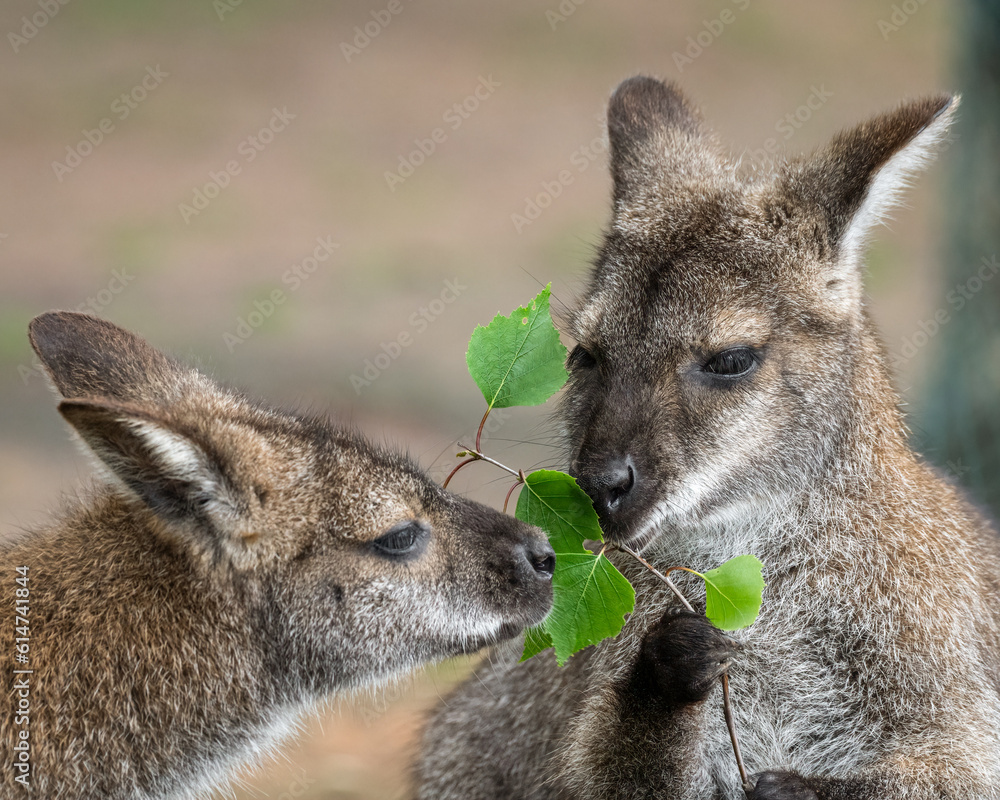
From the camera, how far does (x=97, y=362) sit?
14.2 feet

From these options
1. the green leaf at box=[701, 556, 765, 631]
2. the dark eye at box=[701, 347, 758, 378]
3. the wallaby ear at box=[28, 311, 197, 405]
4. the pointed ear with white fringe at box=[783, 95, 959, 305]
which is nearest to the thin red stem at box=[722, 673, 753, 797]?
the green leaf at box=[701, 556, 765, 631]

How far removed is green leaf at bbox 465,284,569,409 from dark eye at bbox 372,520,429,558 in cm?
55

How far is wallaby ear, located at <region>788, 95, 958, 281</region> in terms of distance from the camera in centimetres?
454

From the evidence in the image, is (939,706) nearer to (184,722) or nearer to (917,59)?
(184,722)

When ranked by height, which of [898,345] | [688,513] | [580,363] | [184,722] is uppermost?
[580,363]

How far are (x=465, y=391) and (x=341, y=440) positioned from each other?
859cm

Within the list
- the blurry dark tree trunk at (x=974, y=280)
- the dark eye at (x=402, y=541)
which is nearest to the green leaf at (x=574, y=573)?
the dark eye at (x=402, y=541)

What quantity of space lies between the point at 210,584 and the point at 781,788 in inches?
85.4

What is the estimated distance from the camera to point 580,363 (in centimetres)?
490

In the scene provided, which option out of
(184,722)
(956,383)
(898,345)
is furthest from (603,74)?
(184,722)

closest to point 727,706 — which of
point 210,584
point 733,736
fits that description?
point 733,736

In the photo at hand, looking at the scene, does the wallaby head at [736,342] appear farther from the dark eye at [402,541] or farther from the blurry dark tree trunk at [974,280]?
the blurry dark tree trunk at [974,280]

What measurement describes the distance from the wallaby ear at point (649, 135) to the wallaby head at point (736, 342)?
13.4 inches

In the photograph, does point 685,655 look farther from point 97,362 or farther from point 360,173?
point 360,173
